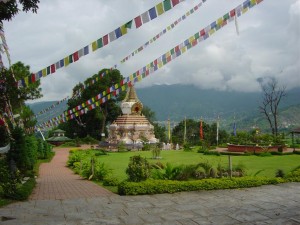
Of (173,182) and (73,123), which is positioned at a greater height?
(73,123)

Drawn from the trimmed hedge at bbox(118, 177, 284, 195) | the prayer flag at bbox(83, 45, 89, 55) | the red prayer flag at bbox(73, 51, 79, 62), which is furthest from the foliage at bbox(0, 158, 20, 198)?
the prayer flag at bbox(83, 45, 89, 55)

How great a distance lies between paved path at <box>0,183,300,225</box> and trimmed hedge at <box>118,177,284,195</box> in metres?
0.38

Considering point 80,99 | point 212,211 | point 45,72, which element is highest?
point 80,99

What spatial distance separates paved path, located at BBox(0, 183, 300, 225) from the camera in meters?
Result: 8.82

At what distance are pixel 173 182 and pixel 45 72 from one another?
6071mm

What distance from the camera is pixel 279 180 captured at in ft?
48.0

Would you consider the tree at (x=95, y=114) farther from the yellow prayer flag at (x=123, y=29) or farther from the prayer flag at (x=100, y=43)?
the yellow prayer flag at (x=123, y=29)

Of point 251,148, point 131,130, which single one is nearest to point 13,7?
point 251,148

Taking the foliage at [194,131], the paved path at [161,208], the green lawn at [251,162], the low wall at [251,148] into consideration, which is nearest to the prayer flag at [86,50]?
the paved path at [161,208]

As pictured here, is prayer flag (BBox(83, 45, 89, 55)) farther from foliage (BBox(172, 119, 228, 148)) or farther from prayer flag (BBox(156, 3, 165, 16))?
foliage (BBox(172, 119, 228, 148))

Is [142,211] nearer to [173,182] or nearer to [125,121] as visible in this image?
[173,182]

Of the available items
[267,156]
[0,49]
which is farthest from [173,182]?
[267,156]

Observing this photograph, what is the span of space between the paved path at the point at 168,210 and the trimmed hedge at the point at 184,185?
0.38m

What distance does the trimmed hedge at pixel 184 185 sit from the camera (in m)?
12.5
